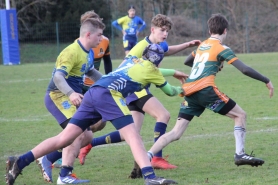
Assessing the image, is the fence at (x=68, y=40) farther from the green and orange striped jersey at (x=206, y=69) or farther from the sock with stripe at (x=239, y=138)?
the sock with stripe at (x=239, y=138)

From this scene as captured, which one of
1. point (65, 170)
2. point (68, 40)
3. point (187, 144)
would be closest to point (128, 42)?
point (68, 40)

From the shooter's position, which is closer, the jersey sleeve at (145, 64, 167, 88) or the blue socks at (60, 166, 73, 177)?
the jersey sleeve at (145, 64, 167, 88)

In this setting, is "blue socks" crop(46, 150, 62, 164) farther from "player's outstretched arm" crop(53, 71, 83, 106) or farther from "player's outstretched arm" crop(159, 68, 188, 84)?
"player's outstretched arm" crop(159, 68, 188, 84)

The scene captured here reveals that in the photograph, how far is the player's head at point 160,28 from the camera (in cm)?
684

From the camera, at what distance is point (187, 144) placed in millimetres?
8219

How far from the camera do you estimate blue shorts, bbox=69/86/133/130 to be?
5531 mm

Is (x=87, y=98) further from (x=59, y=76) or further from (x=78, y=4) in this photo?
(x=78, y=4)

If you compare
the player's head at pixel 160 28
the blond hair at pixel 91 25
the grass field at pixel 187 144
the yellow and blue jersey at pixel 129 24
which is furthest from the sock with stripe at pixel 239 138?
the yellow and blue jersey at pixel 129 24

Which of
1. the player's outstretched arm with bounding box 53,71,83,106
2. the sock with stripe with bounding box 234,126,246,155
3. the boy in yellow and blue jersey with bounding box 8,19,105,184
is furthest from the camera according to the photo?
the sock with stripe with bounding box 234,126,246,155

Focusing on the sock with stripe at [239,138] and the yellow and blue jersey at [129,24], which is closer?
the sock with stripe at [239,138]

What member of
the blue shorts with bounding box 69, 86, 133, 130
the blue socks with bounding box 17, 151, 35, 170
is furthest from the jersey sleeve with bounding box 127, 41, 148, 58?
the blue socks with bounding box 17, 151, 35, 170

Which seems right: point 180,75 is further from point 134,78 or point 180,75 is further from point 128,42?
point 128,42

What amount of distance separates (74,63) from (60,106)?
1.63 feet

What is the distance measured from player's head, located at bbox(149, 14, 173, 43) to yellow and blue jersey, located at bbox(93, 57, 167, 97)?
132 cm
